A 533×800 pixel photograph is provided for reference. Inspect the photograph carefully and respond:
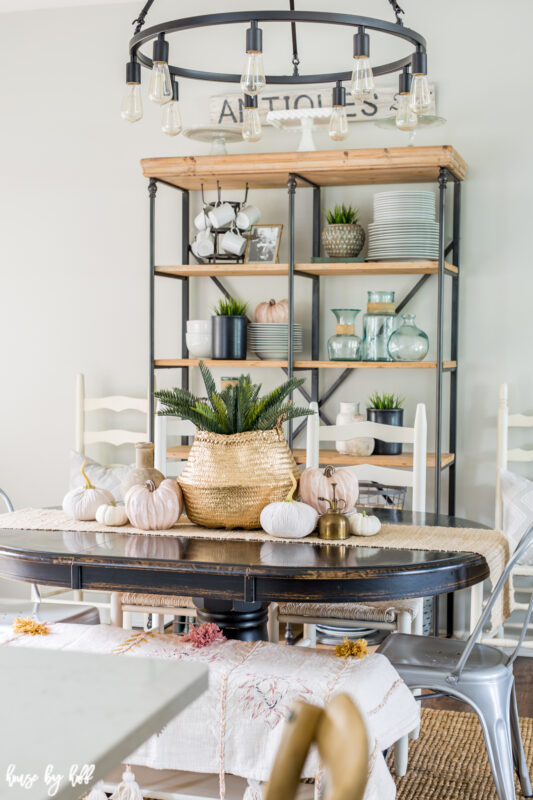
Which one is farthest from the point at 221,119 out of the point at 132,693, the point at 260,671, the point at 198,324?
the point at 132,693

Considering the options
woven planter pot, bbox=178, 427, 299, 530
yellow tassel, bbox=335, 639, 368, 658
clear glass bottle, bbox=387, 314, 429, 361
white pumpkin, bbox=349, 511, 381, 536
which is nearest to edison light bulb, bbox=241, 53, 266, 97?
woven planter pot, bbox=178, 427, 299, 530

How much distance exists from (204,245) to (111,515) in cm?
174

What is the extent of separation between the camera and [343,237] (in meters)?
3.82

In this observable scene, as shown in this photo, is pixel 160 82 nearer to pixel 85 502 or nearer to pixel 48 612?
pixel 85 502

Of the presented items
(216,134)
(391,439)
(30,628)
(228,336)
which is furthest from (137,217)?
(30,628)

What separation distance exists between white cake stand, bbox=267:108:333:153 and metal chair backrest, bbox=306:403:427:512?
131 cm

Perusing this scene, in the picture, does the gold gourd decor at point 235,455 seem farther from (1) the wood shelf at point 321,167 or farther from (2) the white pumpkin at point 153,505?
(1) the wood shelf at point 321,167

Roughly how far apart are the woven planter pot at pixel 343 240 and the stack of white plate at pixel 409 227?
150 mm

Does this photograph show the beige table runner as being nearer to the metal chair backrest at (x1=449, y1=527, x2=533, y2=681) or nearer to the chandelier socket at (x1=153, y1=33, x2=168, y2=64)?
the metal chair backrest at (x1=449, y1=527, x2=533, y2=681)

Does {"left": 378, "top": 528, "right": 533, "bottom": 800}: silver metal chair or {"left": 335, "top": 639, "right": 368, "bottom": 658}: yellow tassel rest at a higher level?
{"left": 335, "top": 639, "right": 368, "bottom": 658}: yellow tassel

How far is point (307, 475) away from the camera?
2492mm

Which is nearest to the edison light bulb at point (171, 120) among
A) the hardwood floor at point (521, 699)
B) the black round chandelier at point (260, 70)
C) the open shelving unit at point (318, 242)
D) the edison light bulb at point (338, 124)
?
the black round chandelier at point (260, 70)

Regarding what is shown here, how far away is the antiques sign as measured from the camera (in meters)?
3.93

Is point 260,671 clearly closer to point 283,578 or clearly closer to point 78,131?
point 283,578
